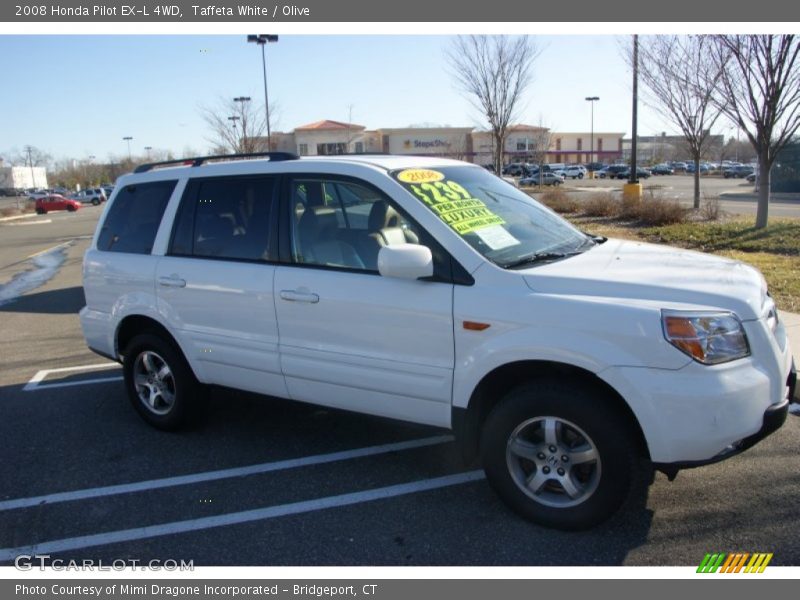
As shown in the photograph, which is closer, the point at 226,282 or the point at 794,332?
the point at 226,282

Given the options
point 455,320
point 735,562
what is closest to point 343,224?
point 455,320

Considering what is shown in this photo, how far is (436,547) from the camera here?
132 inches

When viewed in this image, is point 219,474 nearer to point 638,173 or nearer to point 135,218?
point 135,218

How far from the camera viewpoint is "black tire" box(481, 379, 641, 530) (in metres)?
3.22

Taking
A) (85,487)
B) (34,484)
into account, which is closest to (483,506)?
(85,487)

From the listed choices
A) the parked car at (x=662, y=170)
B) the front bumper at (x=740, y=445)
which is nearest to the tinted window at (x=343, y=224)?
the front bumper at (x=740, y=445)

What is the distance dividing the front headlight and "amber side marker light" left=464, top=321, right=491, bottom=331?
2.78 feet

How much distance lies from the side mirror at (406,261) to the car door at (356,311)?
0.13 meters

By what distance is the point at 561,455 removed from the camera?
11.1 feet

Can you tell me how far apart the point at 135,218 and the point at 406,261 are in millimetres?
2687

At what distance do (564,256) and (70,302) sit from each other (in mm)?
9305

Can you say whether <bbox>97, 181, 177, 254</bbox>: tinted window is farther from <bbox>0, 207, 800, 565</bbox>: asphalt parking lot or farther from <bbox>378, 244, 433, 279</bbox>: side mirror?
<bbox>378, 244, 433, 279</bbox>: side mirror

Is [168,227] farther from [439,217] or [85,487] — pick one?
[439,217]

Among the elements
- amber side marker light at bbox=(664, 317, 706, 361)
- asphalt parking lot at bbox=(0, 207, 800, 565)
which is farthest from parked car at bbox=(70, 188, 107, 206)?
amber side marker light at bbox=(664, 317, 706, 361)
